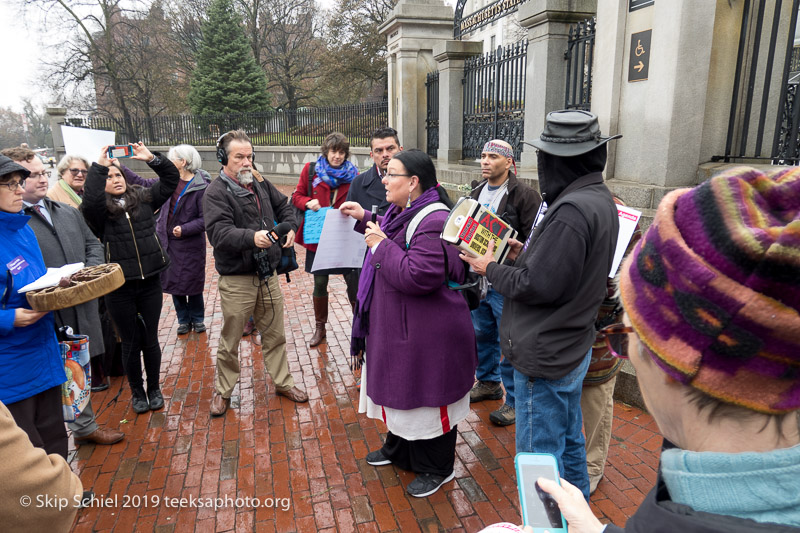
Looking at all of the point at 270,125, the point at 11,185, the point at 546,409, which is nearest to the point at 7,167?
the point at 11,185

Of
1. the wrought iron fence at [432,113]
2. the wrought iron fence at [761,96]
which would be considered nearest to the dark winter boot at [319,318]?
the wrought iron fence at [761,96]

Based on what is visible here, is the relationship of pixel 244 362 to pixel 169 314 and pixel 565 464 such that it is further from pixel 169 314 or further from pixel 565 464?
pixel 565 464

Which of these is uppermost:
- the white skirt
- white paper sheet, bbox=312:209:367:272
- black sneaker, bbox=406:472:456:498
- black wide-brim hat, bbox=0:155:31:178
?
black wide-brim hat, bbox=0:155:31:178

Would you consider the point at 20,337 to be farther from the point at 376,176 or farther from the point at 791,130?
the point at 791,130

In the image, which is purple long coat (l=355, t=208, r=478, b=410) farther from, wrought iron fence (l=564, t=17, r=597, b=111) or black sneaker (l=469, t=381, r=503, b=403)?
wrought iron fence (l=564, t=17, r=597, b=111)

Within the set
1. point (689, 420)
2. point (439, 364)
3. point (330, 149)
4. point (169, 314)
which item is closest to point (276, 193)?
point (330, 149)

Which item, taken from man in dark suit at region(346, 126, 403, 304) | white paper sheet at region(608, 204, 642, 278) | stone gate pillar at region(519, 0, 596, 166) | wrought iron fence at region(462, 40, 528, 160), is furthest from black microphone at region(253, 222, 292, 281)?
wrought iron fence at region(462, 40, 528, 160)

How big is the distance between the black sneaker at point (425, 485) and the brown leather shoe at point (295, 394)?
58.8 inches

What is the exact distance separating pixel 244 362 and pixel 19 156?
2681mm

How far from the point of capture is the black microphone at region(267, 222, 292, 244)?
13.3 ft

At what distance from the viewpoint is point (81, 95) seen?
26.5m

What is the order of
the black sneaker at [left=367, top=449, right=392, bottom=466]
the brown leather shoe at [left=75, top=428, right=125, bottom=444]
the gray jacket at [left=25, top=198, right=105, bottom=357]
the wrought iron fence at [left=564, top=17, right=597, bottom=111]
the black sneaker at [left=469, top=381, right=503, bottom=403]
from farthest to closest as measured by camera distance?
the wrought iron fence at [left=564, top=17, right=597, bottom=111] < the black sneaker at [left=469, top=381, right=503, bottom=403] < the brown leather shoe at [left=75, top=428, right=125, bottom=444] < the black sneaker at [left=367, top=449, right=392, bottom=466] < the gray jacket at [left=25, top=198, right=105, bottom=357]

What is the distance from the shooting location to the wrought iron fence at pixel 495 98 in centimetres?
761

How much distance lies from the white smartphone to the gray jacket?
335 cm
